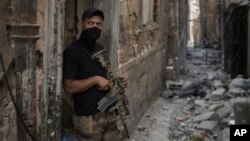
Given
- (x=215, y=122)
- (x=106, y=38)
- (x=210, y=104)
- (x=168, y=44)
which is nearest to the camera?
(x=106, y=38)

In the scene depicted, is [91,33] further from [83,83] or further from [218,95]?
[218,95]

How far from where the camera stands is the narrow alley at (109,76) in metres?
3.01

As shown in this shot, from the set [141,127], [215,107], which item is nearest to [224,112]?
[215,107]

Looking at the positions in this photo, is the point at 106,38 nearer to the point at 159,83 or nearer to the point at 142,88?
the point at 142,88

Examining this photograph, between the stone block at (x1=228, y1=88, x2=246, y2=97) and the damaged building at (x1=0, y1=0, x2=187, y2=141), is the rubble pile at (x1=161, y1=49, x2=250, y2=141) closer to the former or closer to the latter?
the stone block at (x1=228, y1=88, x2=246, y2=97)

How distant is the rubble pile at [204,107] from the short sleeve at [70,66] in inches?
137

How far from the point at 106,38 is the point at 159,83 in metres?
5.90

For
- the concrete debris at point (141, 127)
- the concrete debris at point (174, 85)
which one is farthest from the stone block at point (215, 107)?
the concrete debris at point (174, 85)

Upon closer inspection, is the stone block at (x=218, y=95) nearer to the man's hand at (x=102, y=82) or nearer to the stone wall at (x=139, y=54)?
the stone wall at (x=139, y=54)

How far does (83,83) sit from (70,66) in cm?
19

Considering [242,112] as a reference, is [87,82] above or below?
above

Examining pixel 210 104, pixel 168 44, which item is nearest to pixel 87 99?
pixel 210 104

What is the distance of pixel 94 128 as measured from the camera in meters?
4.02

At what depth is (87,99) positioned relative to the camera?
3.94 m
